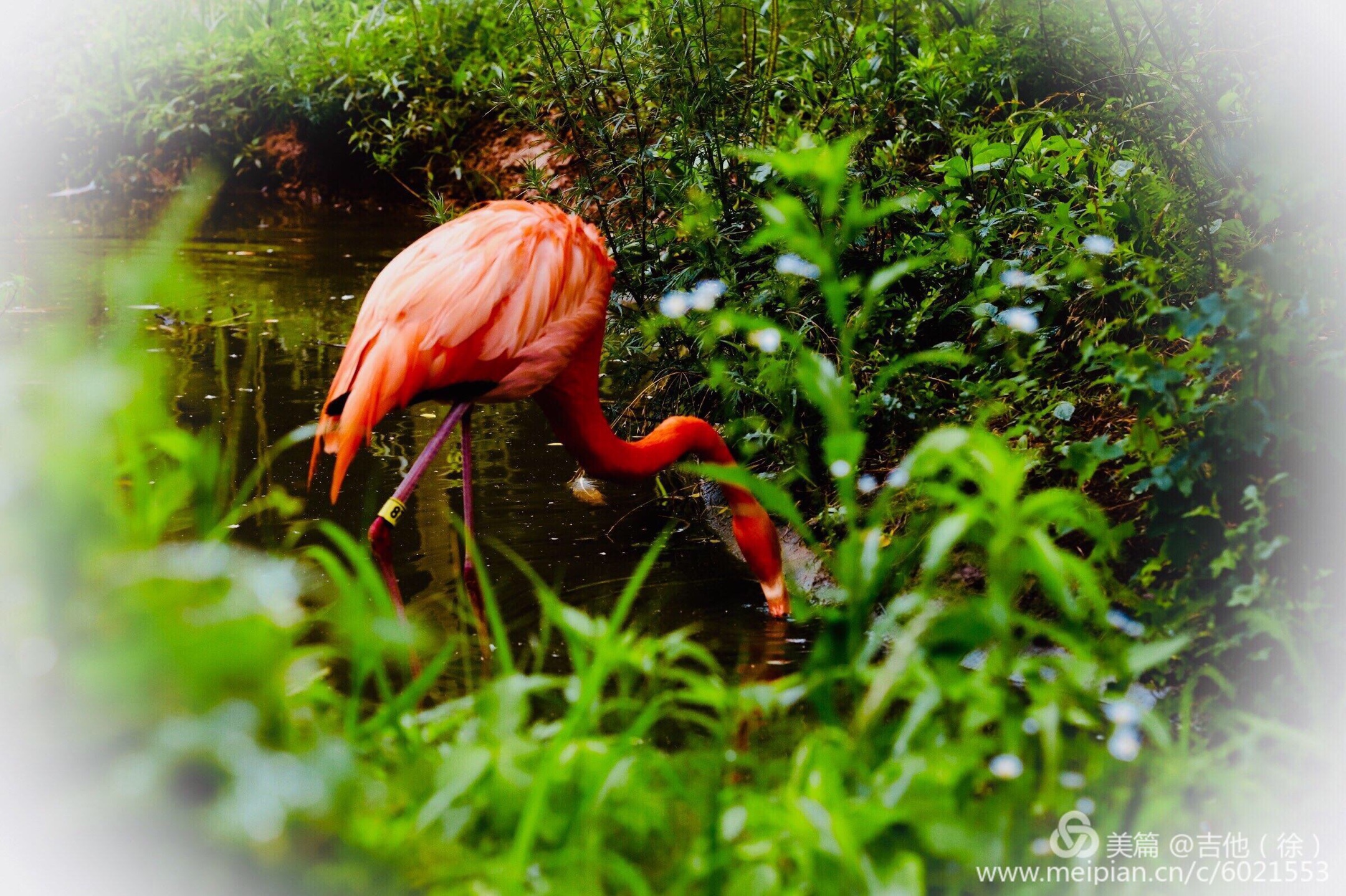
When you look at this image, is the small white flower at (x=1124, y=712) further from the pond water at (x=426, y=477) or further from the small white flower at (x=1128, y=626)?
the pond water at (x=426, y=477)

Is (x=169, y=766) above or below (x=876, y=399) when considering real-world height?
above

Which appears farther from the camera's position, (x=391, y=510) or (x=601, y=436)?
(x=601, y=436)

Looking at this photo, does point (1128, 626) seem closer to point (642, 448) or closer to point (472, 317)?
point (642, 448)

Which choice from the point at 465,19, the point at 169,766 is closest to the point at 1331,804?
the point at 169,766

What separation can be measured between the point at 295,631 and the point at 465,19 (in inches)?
325

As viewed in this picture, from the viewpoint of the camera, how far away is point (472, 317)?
3.18m

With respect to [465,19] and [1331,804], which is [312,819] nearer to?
[1331,804]

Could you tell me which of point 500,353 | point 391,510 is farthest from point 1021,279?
point 391,510

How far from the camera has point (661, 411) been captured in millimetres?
4219

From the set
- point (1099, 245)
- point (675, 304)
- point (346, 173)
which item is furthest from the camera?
point (346, 173)

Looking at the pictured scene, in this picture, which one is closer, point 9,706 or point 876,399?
point 9,706

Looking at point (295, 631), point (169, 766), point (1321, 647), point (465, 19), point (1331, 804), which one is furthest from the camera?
point (465, 19)

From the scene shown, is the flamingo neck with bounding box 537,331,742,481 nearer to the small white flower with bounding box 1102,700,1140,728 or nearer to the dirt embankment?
the small white flower with bounding box 1102,700,1140,728

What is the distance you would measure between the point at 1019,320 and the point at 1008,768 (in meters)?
1.54
